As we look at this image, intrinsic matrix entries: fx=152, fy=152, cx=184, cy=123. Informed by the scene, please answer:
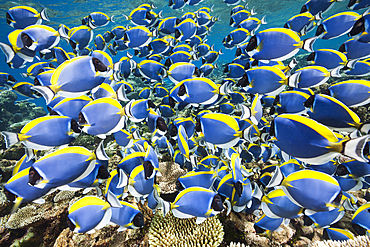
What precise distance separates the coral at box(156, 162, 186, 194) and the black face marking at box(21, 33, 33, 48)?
3360mm

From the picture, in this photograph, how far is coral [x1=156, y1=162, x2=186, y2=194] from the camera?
343 centimetres

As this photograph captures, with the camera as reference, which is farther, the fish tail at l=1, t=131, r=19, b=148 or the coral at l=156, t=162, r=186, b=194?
the coral at l=156, t=162, r=186, b=194

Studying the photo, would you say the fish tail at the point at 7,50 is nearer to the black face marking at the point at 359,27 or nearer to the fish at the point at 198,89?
the fish at the point at 198,89

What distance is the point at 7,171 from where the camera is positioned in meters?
4.54

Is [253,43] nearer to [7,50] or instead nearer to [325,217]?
[325,217]

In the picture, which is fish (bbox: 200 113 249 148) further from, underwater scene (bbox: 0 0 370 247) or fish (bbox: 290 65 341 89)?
fish (bbox: 290 65 341 89)

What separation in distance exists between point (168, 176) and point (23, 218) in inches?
126

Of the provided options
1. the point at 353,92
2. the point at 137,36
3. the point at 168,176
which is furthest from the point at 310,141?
the point at 137,36

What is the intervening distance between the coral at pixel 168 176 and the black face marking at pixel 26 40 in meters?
3.36

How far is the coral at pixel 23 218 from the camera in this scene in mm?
3193

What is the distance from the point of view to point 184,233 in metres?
2.74

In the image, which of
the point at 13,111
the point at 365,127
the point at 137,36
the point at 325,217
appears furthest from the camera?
the point at 13,111

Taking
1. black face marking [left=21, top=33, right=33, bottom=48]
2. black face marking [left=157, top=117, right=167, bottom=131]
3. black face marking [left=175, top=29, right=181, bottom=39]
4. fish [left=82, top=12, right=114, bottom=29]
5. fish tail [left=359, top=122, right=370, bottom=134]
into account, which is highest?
fish [left=82, top=12, right=114, bottom=29]

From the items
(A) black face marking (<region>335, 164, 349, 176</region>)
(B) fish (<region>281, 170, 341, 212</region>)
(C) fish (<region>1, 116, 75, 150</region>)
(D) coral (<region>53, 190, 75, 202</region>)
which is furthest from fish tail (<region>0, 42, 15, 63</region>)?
(A) black face marking (<region>335, 164, 349, 176</region>)
